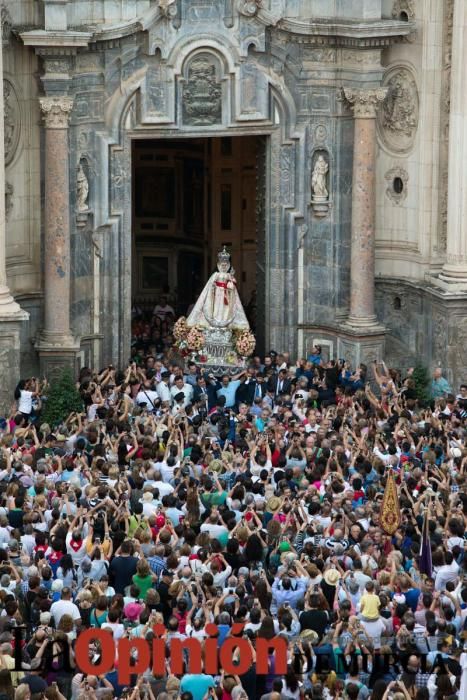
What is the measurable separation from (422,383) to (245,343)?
147 inches

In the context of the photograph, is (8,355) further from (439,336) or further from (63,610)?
(63,610)

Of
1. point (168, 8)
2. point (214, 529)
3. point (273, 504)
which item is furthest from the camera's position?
point (168, 8)

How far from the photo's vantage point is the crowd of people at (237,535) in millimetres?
25844

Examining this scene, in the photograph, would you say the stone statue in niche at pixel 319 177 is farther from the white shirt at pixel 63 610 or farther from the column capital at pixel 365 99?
the white shirt at pixel 63 610

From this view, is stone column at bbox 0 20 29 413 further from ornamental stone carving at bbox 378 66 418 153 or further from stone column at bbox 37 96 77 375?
ornamental stone carving at bbox 378 66 418 153

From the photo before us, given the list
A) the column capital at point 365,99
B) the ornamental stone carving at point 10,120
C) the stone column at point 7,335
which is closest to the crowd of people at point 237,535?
the stone column at point 7,335

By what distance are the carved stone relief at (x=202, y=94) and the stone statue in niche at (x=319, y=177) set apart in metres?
2.31

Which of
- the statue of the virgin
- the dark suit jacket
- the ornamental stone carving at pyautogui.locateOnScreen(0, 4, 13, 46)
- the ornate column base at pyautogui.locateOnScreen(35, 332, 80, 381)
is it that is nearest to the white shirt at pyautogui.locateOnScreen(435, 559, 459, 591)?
the dark suit jacket

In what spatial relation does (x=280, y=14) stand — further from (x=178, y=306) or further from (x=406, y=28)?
(x=178, y=306)

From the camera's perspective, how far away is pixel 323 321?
44.6 meters

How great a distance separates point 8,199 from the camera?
42.1 metres

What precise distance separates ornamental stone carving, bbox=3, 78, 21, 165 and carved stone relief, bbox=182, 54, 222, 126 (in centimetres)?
370

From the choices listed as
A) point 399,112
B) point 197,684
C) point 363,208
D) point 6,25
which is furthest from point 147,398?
point 197,684

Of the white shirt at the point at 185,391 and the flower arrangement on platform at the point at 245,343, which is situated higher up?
the flower arrangement on platform at the point at 245,343
